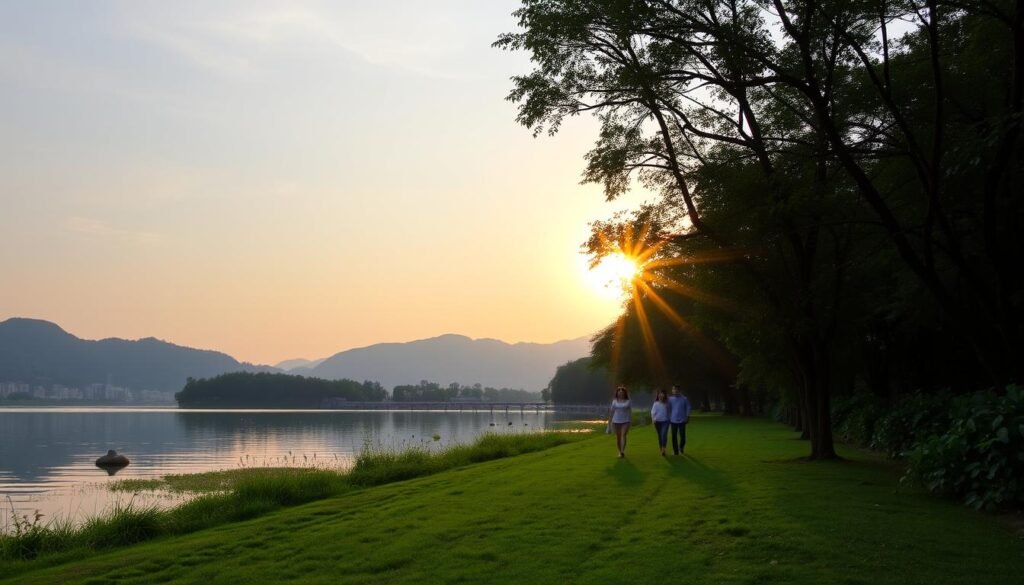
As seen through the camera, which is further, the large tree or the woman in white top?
the woman in white top

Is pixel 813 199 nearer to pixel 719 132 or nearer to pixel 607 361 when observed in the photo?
pixel 719 132

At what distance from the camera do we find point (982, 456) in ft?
40.6

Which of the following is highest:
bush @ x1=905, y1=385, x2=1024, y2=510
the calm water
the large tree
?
the large tree

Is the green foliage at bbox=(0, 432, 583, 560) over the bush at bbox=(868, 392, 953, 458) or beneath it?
beneath

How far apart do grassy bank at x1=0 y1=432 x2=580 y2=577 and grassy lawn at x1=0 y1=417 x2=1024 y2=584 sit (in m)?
1.01

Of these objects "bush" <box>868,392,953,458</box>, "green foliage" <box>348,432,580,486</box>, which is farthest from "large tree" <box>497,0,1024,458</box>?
"green foliage" <box>348,432,580,486</box>

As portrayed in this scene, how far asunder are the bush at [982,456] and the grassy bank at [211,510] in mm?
11360

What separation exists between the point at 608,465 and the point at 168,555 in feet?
40.2

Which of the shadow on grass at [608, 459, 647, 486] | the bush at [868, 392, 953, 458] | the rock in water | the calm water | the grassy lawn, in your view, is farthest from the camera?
the rock in water

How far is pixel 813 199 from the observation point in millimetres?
17906

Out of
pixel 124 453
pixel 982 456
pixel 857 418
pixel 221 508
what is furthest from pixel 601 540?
pixel 124 453

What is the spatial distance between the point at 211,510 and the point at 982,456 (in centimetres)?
1306

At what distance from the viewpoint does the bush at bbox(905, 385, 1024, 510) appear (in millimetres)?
11422

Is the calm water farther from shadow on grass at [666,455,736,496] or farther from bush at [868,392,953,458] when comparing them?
bush at [868,392,953,458]
